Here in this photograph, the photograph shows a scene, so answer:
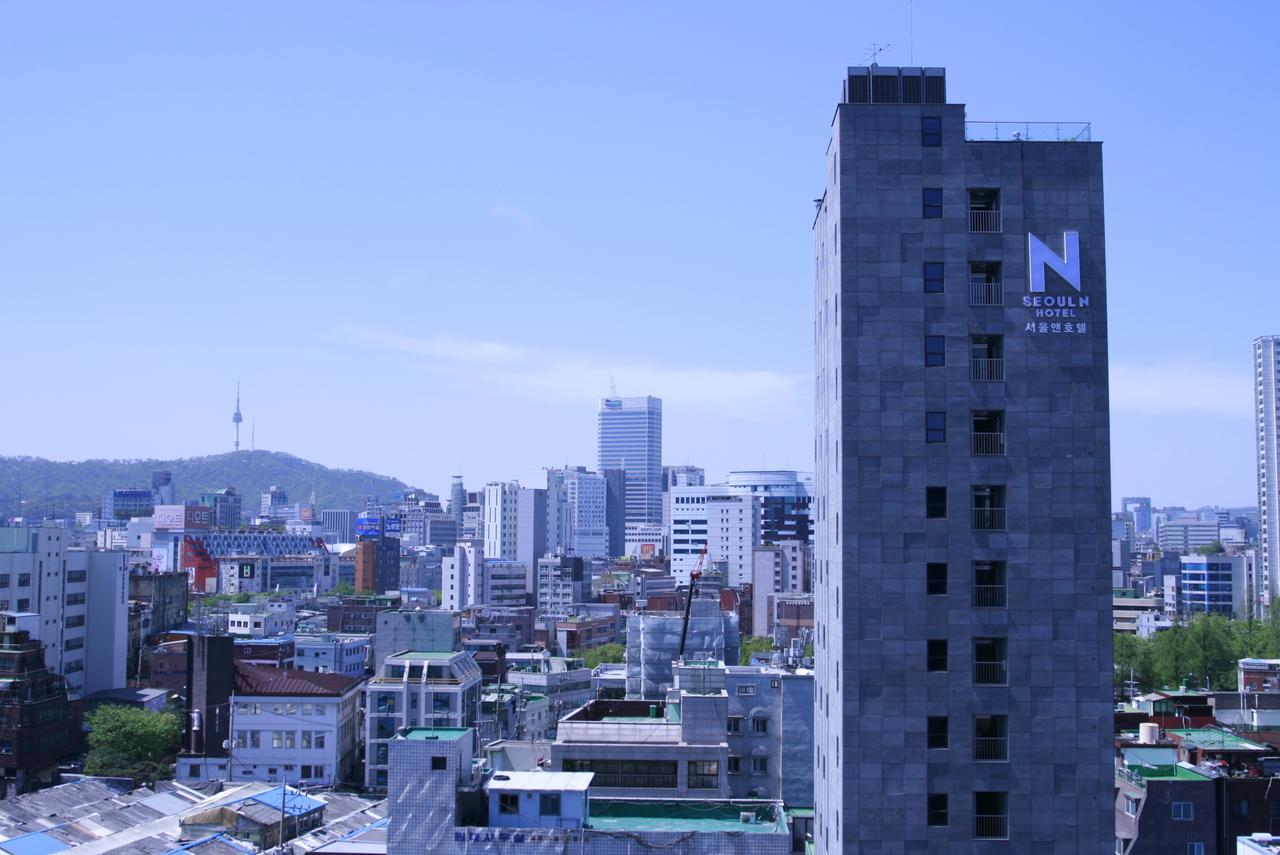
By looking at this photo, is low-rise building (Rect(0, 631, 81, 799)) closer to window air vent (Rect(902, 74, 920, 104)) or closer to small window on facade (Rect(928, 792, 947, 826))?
small window on facade (Rect(928, 792, 947, 826))

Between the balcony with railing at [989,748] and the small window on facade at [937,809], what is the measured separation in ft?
5.12

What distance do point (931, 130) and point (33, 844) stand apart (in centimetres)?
5231

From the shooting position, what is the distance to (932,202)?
38.3 meters

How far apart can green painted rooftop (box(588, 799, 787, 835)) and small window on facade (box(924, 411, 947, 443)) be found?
16.3 metres

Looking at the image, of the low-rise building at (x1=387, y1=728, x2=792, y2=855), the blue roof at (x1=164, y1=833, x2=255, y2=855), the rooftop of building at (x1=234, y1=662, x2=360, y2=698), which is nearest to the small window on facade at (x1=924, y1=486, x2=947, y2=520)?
the low-rise building at (x1=387, y1=728, x2=792, y2=855)

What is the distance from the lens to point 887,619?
37.7 meters

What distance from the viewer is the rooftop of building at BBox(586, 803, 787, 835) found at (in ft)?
153

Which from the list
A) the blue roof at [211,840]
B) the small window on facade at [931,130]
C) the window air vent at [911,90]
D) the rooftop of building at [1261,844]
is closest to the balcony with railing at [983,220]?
the small window on facade at [931,130]

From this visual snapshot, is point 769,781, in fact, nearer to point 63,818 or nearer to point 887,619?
point 887,619

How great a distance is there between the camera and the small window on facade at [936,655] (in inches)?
1484

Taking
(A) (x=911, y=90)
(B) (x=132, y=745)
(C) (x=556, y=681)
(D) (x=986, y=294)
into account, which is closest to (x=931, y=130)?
(A) (x=911, y=90)

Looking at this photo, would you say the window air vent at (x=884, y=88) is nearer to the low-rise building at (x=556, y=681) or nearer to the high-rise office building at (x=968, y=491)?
the high-rise office building at (x=968, y=491)

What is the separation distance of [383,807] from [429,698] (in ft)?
65.3

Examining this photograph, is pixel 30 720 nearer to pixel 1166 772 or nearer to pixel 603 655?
pixel 1166 772
